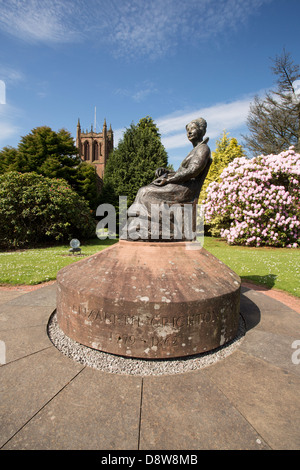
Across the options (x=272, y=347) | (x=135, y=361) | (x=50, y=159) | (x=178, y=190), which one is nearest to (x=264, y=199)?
(x=178, y=190)

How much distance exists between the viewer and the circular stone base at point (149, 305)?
292 cm

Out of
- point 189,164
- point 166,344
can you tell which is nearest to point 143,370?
point 166,344

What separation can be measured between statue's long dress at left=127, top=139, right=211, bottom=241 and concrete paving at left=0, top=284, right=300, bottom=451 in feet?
7.11

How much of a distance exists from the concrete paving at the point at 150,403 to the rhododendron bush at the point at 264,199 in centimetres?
1308

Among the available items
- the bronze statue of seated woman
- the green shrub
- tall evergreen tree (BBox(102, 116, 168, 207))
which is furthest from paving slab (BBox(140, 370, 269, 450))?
tall evergreen tree (BBox(102, 116, 168, 207))

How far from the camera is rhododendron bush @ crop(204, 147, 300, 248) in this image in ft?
47.7

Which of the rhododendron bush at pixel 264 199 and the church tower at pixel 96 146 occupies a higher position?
the church tower at pixel 96 146

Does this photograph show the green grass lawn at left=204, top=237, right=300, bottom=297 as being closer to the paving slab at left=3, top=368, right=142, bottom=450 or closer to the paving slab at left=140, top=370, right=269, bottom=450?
the paving slab at left=140, top=370, right=269, bottom=450

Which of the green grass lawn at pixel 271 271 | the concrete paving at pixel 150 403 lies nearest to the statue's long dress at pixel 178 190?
the concrete paving at pixel 150 403

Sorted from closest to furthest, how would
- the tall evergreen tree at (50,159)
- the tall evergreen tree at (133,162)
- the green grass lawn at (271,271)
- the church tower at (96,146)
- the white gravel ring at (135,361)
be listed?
1. the white gravel ring at (135,361)
2. the green grass lawn at (271,271)
3. the tall evergreen tree at (133,162)
4. the tall evergreen tree at (50,159)
5. the church tower at (96,146)

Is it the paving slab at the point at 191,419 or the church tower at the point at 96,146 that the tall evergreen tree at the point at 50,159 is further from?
the church tower at the point at 96,146

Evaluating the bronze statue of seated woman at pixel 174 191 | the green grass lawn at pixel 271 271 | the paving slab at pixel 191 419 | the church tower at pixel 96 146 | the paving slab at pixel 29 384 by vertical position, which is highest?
the church tower at pixel 96 146

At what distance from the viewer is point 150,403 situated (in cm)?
231
